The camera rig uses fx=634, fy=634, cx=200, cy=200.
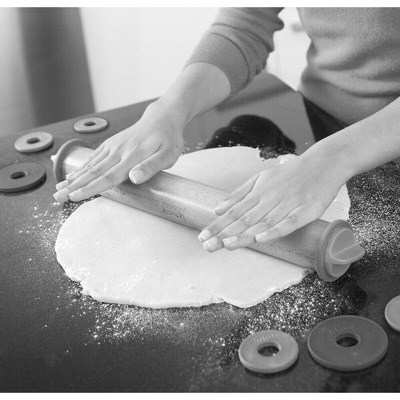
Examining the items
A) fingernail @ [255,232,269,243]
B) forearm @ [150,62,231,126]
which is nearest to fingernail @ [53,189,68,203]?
forearm @ [150,62,231,126]

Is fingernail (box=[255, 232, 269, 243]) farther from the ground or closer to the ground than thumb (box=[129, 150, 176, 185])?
farther from the ground

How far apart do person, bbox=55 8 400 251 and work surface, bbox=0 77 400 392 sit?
0.10 metres

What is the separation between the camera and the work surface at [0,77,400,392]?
2.60ft

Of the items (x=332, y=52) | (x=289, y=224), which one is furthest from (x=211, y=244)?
(x=332, y=52)

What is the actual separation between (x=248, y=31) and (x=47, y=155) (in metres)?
0.56

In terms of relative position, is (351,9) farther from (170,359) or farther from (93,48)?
(93,48)

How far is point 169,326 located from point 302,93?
0.86 metres

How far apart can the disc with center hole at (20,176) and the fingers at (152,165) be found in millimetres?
Result: 276

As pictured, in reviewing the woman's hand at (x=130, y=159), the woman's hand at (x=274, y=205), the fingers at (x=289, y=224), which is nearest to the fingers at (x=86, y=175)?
the woman's hand at (x=130, y=159)

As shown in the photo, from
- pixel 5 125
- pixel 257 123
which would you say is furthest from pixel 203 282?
pixel 5 125

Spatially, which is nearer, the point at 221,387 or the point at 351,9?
the point at 221,387

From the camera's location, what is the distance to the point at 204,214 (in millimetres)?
1049

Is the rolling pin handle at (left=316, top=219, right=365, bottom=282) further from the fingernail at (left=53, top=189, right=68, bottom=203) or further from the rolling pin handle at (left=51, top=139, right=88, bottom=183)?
the rolling pin handle at (left=51, top=139, right=88, bottom=183)

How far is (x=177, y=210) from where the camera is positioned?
1097 millimetres
